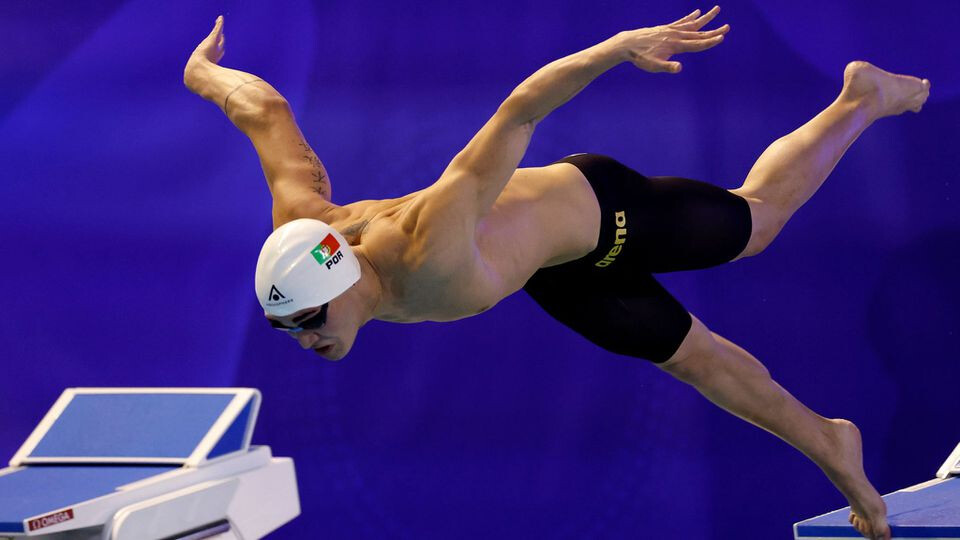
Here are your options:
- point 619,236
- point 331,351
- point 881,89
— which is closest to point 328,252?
point 331,351

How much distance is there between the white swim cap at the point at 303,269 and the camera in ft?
7.59

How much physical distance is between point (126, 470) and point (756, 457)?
6.84 feet

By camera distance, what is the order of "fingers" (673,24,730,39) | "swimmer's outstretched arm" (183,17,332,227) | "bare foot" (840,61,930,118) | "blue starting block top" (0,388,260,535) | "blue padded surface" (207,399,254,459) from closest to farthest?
"fingers" (673,24,730,39)
"swimmer's outstretched arm" (183,17,332,227)
"bare foot" (840,61,930,118)
"blue starting block top" (0,388,260,535)
"blue padded surface" (207,399,254,459)

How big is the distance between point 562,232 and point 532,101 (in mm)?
401

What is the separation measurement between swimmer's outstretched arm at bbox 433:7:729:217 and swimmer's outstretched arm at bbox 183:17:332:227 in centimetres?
46

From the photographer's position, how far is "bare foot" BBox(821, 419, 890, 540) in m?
2.57

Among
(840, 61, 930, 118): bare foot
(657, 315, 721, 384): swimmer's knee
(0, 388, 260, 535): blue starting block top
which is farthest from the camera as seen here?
(0, 388, 260, 535): blue starting block top

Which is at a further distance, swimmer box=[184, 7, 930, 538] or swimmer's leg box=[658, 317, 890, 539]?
swimmer's leg box=[658, 317, 890, 539]

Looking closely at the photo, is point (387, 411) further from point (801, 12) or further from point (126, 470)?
point (801, 12)

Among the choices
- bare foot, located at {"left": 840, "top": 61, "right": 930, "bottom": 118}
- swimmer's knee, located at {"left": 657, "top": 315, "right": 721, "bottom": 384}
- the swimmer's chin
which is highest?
bare foot, located at {"left": 840, "top": 61, "right": 930, "bottom": 118}

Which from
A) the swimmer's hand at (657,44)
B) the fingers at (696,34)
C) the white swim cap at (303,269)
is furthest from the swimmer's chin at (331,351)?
the fingers at (696,34)

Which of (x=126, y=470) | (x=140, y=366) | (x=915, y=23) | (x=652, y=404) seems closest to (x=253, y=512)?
(x=126, y=470)

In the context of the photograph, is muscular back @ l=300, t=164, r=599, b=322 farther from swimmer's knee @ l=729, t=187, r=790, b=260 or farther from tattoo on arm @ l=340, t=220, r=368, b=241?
swimmer's knee @ l=729, t=187, r=790, b=260

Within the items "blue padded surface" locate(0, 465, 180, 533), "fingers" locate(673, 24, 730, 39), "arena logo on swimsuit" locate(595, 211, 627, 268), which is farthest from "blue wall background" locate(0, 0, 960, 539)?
"fingers" locate(673, 24, 730, 39)
